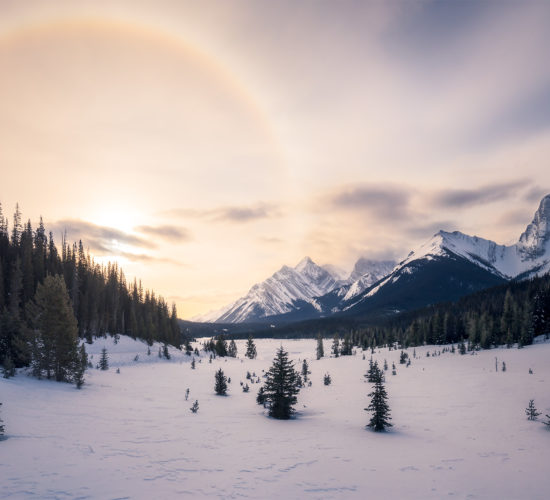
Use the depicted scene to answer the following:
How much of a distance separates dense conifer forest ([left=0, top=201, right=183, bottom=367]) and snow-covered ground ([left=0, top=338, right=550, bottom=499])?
5.48 m

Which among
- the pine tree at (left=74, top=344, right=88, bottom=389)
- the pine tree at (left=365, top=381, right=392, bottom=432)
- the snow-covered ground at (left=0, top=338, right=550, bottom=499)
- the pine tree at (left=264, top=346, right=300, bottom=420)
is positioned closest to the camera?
the snow-covered ground at (left=0, top=338, right=550, bottom=499)

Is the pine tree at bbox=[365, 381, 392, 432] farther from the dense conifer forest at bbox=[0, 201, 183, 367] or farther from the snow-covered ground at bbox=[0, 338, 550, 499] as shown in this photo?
the dense conifer forest at bbox=[0, 201, 183, 367]

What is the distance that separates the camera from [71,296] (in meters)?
67.2

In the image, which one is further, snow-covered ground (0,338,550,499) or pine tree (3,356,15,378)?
pine tree (3,356,15,378)

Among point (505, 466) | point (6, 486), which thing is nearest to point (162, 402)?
point (6, 486)

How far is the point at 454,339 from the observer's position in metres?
87.1

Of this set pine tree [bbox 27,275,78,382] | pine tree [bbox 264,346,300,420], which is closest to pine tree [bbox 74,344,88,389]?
pine tree [bbox 27,275,78,382]

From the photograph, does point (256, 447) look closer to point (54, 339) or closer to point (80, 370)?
point (80, 370)

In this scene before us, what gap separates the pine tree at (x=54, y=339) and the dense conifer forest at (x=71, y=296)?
1.20 metres

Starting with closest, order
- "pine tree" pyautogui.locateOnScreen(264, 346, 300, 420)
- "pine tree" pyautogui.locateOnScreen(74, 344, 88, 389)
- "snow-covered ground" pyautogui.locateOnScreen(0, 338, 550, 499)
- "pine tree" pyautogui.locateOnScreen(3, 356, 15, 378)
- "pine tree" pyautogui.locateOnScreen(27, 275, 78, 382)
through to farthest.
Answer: "snow-covered ground" pyautogui.locateOnScreen(0, 338, 550, 499), "pine tree" pyautogui.locateOnScreen(264, 346, 300, 420), "pine tree" pyautogui.locateOnScreen(3, 356, 15, 378), "pine tree" pyautogui.locateOnScreen(74, 344, 88, 389), "pine tree" pyautogui.locateOnScreen(27, 275, 78, 382)

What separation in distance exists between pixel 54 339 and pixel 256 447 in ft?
68.7

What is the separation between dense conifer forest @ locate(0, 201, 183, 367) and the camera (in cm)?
2932

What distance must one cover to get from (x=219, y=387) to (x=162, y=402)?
7.01 m

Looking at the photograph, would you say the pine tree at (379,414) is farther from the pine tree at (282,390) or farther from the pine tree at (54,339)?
the pine tree at (54,339)
